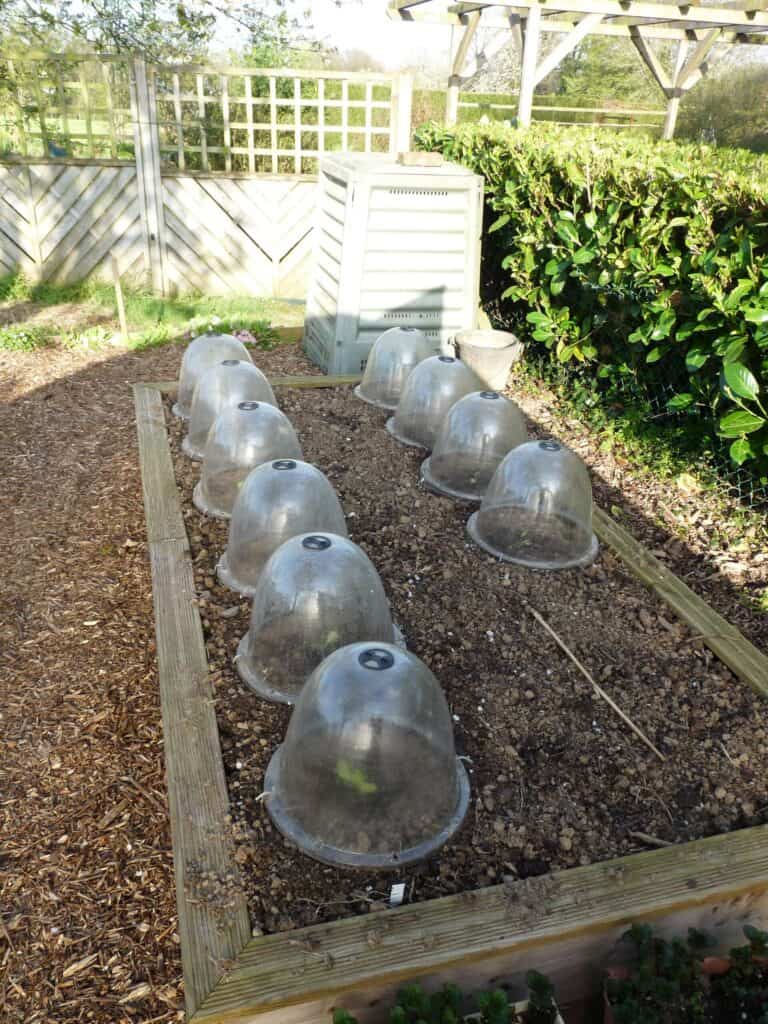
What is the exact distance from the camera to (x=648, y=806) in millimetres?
2504

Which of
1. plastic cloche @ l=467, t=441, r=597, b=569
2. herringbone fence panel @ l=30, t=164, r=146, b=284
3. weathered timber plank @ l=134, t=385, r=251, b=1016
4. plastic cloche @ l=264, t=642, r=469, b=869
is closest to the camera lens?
weathered timber plank @ l=134, t=385, r=251, b=1016

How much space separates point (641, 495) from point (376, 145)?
874 centimetres

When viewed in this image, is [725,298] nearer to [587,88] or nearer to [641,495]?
[641,495]

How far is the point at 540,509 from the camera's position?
365 centimetres

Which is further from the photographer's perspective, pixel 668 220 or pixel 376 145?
Result: pixel 376 145

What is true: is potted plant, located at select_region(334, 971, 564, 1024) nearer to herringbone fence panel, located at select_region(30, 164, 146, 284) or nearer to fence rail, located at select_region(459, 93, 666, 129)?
herringbone fence panel, located at select_region(30, 164, 146, 284)

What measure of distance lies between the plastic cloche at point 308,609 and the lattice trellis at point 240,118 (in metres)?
7.61

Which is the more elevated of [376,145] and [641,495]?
[376,145]

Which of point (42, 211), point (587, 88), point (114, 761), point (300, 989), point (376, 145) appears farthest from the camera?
point (587, 88)

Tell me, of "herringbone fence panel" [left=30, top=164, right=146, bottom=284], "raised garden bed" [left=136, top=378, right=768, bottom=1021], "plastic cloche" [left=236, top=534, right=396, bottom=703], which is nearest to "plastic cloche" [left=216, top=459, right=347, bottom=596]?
"raised garden bed" [left=136, top=378, right=768, bottom=1021]

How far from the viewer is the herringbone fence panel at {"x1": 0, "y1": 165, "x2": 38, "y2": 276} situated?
8.98m

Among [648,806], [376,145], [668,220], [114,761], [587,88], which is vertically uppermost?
[587,88]

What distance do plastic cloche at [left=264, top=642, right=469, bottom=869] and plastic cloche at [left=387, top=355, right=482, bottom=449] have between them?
273 centimetres

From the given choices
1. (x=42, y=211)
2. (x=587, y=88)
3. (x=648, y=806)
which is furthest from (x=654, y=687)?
(x=587, y=88)
